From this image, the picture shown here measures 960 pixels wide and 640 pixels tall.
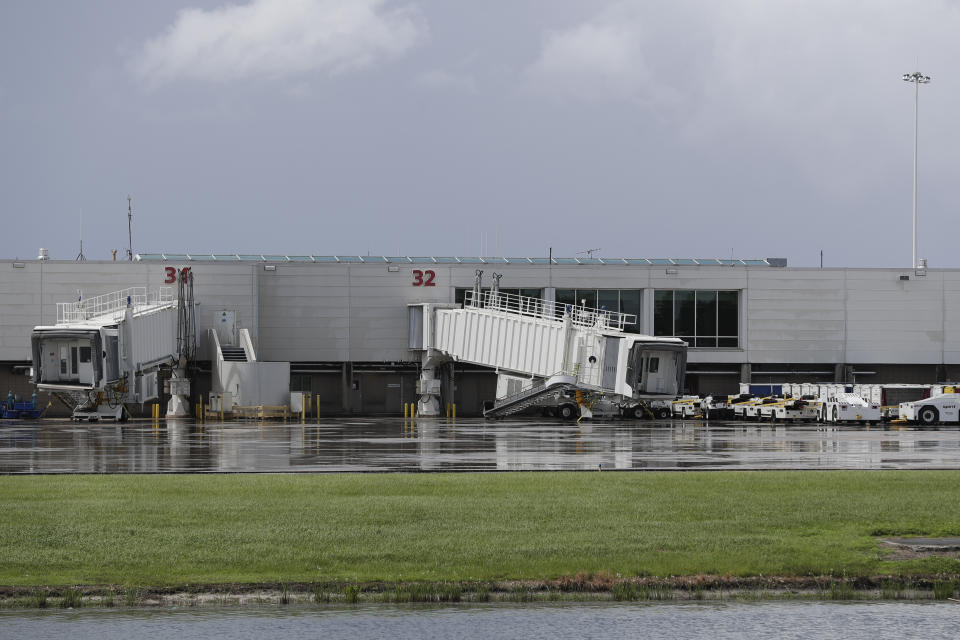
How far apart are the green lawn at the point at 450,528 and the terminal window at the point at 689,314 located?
66.3m

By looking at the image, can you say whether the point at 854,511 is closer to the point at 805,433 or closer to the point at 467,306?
the point at 805,433

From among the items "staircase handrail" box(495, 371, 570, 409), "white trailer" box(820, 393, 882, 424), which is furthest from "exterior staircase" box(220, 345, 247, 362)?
"white trailer" box(820, 393, 882, 424)

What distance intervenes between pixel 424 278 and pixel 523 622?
76.1 m

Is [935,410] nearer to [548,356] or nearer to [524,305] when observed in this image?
[548,356]

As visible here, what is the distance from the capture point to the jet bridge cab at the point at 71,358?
68.4 m

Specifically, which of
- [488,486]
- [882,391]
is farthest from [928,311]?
[488,486]

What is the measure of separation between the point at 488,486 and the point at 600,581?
355 inches

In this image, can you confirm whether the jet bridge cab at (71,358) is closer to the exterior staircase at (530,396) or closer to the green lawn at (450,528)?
the exterior staircase at (530,396)

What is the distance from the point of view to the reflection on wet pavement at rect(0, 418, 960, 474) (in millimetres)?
31219

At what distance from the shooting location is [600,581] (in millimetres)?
15523

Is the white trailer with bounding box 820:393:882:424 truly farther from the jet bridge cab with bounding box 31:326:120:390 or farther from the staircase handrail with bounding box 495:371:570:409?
the jet bridge cab with bounding box 31:326:120:390

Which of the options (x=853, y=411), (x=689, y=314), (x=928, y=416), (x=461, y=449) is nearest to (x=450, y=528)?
(x=461, y=449)

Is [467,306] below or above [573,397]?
above

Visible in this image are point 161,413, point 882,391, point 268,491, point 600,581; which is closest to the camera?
point 600,581
